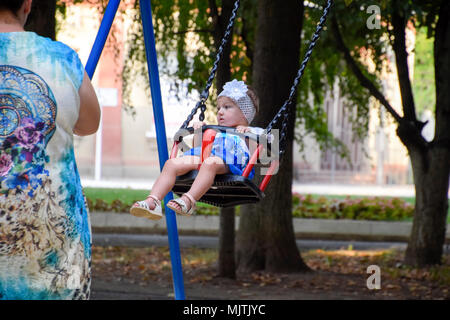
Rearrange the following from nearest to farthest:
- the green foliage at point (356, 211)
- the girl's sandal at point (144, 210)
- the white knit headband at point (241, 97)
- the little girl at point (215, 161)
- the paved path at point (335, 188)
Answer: the girl's sandal at point (144, 210)
the little girl at point (215, 161)
the white knit headband at point (241, 97)
the green foliage at point (356, 211)
the paved path at point (335, 188)

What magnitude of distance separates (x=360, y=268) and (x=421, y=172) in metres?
1.45

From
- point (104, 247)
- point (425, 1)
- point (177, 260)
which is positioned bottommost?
point (104, 247)

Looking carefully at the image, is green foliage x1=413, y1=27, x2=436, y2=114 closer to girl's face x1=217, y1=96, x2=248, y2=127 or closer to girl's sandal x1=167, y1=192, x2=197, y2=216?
girl's face x1=217, y1=96, x2=248, y2=127

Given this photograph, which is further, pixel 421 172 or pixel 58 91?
pixel 421 172

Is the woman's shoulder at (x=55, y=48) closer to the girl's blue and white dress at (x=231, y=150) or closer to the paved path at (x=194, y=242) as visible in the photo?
the girl's blue and white dress at (x=231, y=150)

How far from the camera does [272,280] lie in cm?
832

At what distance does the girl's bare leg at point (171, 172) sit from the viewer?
334 cm

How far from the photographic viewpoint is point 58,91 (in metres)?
2.41

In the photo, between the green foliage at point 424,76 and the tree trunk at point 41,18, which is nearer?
the tree trunk at point 41,18

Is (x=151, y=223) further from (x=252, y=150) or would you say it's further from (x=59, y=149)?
(x=59, y=149)

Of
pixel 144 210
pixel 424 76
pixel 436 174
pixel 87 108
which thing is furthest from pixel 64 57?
pixel 424 76

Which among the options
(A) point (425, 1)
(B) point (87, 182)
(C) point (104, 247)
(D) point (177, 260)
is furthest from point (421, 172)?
(B) point (87, 182)

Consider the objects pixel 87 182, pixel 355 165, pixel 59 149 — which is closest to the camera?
pixel 59 149
